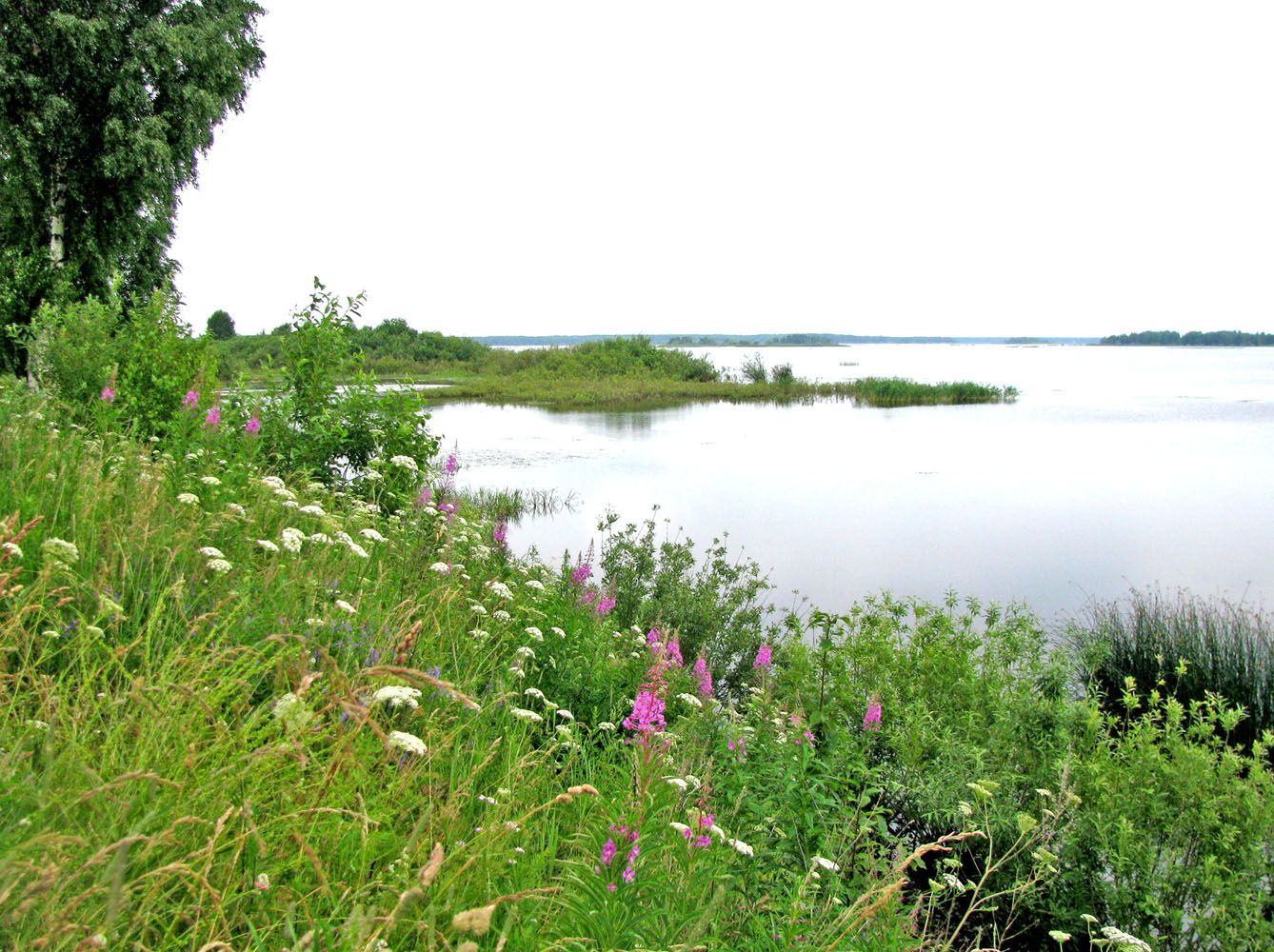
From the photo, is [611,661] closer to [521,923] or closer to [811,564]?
[521,923]

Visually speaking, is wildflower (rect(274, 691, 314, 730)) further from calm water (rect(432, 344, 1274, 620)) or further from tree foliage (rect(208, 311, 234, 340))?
tree foliage (rect(208, 311, 234, 340))

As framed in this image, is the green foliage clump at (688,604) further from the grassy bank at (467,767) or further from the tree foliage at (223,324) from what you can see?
the tree foliage at (223,324)

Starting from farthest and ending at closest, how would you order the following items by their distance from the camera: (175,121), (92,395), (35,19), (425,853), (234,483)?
(175,121) → (35,19) → (92,395) → (234,483) → (425,853)

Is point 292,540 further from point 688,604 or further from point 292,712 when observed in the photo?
point 688,604

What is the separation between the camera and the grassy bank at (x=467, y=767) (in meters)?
1.41

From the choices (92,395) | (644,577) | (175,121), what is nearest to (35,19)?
(175,121)

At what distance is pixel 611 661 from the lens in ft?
13.7

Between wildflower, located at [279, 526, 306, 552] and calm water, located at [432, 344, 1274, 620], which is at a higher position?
wildflower, located at [279, 526, 306, 552]

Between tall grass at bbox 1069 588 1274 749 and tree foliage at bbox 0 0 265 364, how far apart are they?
60.4 feet

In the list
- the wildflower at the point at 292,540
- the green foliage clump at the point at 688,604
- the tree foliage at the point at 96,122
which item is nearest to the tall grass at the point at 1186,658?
the green foliage clump at the point at 688,604

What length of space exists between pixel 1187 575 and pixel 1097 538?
196cm

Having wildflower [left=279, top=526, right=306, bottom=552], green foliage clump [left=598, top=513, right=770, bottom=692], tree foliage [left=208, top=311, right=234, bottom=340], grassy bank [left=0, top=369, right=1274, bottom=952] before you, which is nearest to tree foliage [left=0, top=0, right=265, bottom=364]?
green foliage clump [left=598, top=513, right=770, bottom=692]

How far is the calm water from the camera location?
34.6 feet

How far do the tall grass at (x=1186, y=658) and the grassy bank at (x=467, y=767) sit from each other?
30cm
